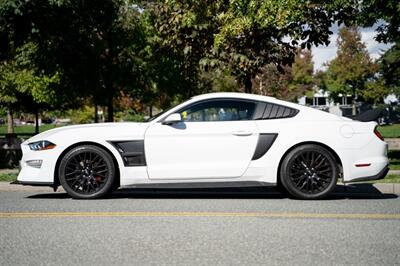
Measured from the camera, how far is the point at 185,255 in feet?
13.8

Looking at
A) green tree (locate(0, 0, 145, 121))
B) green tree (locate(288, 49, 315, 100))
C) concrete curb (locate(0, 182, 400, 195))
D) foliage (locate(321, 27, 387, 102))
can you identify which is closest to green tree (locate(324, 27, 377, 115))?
foliage (locate(321, 27, 387, 102))

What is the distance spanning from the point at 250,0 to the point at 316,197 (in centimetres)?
645

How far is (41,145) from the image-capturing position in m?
7.27

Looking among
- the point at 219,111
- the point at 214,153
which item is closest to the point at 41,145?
the point at 214,153

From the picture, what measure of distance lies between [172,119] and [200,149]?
1.80 ft

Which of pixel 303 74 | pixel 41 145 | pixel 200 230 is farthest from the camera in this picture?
pixel 303 74

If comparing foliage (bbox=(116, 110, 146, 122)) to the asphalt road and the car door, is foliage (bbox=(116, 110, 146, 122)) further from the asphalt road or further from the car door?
the asphalt road

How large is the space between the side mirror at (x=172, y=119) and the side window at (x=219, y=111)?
0.21m

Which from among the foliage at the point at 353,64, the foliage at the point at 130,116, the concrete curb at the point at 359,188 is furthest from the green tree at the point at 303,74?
the concrete curb at the point at 359,188

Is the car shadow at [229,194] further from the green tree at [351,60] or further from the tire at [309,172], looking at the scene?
the green tree at [351,60]

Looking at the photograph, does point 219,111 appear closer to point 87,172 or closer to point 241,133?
point 241,133

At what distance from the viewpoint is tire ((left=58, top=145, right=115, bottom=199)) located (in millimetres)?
7172

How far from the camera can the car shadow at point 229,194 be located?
300 inches

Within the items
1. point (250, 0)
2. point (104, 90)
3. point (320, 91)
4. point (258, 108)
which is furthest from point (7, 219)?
point (320, 91)
